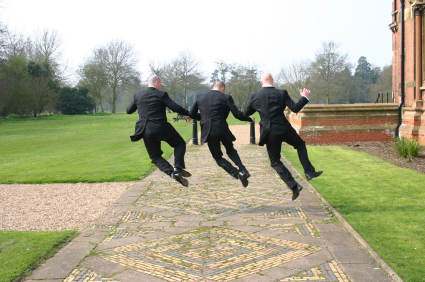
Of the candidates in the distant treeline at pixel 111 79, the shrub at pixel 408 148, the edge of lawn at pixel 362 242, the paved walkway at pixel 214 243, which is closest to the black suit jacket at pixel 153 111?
the paved walkway at pixel 214 243

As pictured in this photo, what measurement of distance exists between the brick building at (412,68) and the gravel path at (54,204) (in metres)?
10.8

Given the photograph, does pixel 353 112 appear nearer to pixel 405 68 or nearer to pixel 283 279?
pixel 405 68

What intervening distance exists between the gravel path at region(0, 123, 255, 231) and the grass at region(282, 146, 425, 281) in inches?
158

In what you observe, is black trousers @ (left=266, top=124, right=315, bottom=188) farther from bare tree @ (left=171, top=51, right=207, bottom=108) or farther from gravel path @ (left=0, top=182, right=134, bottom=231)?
bare tree @ (left=171, top=51, right=207, bottom=108)

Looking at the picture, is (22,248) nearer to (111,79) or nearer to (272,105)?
(272,105)

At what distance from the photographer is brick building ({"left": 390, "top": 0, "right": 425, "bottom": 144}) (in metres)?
13.9

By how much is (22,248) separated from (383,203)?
17.9ft

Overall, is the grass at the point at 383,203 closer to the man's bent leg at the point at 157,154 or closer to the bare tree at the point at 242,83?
the man's bent leg at the point at 157,154

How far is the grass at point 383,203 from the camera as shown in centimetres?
411

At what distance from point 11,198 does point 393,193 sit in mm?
7562

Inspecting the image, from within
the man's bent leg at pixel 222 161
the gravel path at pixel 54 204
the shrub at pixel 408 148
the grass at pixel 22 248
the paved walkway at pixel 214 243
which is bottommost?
the gravel path at pixel 54 204

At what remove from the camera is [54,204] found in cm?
713

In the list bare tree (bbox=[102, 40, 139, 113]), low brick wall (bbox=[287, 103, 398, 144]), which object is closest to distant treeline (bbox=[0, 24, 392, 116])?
bare tree (bbox=[102, 40, 139, 113])

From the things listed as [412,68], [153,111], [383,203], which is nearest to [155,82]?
[153,111]
